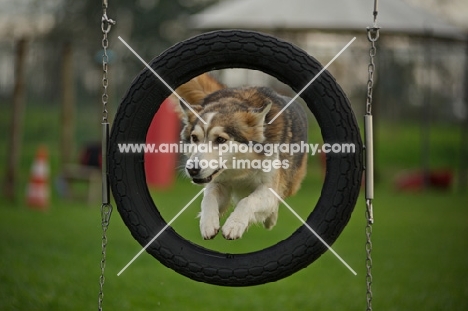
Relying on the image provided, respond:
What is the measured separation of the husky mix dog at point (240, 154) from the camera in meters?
4.04

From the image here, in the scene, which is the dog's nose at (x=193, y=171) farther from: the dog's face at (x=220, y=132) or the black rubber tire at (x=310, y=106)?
the black rubber tire at (x=310, y=106)

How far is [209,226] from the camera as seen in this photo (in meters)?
4.05

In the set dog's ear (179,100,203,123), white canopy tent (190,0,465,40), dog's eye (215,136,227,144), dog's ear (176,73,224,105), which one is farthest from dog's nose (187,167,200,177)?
white canopy tent (190,0,465,40)

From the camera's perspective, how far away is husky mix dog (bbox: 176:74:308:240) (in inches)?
159

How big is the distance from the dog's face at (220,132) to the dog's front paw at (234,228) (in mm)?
246

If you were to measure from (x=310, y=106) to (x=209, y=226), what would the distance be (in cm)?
86

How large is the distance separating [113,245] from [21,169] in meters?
8.09

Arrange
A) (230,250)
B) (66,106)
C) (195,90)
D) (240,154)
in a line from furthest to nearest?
(66,106) → (230,250) → (195,90) → (240,154)

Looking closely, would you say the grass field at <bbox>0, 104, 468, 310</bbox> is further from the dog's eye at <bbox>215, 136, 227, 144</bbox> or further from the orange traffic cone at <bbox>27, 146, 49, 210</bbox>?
the dog's eye at <bbox>215, 136, 227, 144</bbox>

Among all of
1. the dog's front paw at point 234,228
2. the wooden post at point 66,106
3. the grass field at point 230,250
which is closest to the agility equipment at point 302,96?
the dog's front paw at point 234,228

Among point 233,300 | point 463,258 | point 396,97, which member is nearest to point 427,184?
point 396,97

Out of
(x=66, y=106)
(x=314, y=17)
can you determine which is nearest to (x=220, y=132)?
(x=66, y=106)

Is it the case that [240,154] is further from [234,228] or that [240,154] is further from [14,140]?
[14,140]

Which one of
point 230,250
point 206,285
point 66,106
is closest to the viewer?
point 206,285
